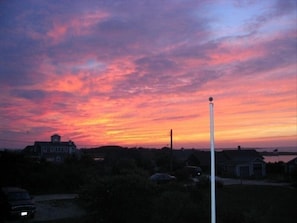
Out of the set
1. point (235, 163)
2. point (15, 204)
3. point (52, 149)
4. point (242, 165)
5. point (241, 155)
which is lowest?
point (15, 204)

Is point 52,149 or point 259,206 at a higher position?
point 52,149

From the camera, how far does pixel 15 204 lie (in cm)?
2233

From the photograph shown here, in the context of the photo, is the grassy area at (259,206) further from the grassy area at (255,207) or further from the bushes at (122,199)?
the bushes at (122,199)

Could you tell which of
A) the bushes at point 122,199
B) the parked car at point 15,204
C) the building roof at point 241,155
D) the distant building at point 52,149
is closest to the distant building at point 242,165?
the building roof at point 241,155

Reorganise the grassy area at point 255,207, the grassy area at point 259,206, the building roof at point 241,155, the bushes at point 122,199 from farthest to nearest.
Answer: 1. the building roof at point 241,155
2. the grassy area at point 259,206
3. the grassy area at point 255,207
4. the bushes at point 122,199

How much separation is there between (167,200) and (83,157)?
3711 centimetres

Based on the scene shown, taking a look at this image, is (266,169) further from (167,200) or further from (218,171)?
(167,200)

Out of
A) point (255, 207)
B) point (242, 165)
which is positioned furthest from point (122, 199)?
point (242, 165)

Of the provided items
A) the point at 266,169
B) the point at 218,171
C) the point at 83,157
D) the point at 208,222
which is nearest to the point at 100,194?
the point at 208,222

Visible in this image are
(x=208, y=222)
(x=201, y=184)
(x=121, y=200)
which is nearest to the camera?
(x=121, y=200)

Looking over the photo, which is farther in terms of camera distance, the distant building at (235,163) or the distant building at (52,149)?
the distant building at (52,149)

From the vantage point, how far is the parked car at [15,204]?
72.3 feet

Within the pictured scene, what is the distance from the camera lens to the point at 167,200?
19609mm

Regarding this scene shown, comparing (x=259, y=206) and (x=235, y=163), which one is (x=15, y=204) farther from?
(x=235, y=163)
